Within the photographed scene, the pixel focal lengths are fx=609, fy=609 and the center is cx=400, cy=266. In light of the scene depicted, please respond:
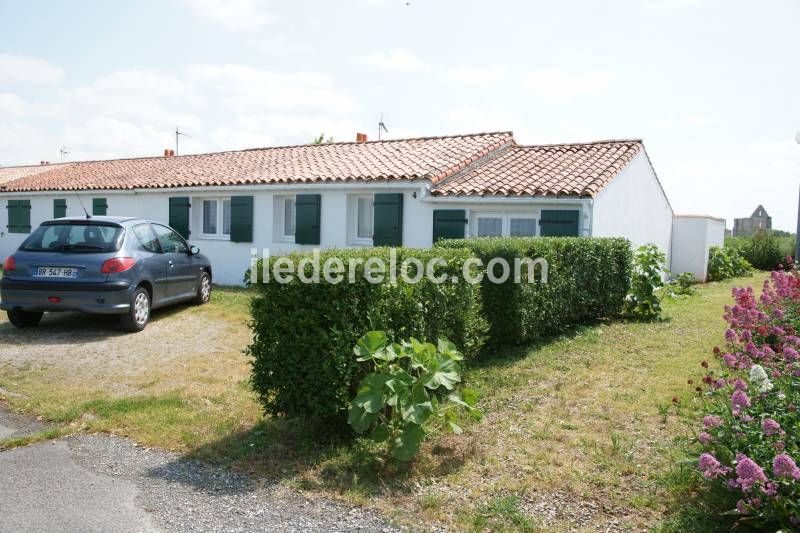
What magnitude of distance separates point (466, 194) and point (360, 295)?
818cm

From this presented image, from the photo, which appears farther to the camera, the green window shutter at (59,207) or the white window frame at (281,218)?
the green window shutter at (59,207)

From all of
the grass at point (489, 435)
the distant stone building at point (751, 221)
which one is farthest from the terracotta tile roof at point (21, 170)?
the distant stone building at point (751, 221)

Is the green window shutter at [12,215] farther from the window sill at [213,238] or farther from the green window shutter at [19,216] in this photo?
the window sill at [213,238]

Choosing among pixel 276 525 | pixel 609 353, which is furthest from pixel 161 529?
Result: pixel 609 353

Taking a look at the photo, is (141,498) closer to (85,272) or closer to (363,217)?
(85,272)

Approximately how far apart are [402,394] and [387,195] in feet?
30.6

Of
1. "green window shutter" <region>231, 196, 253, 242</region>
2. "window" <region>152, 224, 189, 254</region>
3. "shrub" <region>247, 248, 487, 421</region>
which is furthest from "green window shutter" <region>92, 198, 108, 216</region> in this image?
"shrub" <region>247, 248, 487, 421</region>

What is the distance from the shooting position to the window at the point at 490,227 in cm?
1285

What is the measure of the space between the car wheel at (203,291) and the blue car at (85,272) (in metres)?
1.55

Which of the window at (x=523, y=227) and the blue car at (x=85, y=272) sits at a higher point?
the window at (x=523, y=227)

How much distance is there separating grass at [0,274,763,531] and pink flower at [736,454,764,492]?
660 millimetres

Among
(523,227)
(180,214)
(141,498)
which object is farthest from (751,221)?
(141,498)

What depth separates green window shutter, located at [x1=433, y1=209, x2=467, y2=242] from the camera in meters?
12.6

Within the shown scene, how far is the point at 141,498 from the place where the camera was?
3861 mm
